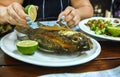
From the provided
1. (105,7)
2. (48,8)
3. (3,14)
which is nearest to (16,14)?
(3,14)

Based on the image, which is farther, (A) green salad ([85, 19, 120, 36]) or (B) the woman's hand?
(A) green salad ([85, 19, 120, 36])

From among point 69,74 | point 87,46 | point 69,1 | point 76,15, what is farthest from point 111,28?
point 69,1

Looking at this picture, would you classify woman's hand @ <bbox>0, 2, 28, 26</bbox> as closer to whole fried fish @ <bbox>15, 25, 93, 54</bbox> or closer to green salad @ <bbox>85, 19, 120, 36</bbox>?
whole fried fish @ <bbox>15, 25, 93, 54</bbox>

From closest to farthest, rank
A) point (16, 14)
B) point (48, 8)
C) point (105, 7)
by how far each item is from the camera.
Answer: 1. point (16, 14)
2. point (48, 8)
3. point (105, 7)

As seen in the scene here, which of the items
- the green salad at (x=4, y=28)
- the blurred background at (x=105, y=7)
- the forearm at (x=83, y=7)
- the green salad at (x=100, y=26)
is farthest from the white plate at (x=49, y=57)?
the blurred background at (x=105, y=7)

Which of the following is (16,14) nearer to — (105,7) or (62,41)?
(62,41)

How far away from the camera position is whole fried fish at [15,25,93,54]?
2.85 feet

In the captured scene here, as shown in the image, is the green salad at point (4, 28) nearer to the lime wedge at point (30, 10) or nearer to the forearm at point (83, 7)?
the lime wedge at point (30, 10)

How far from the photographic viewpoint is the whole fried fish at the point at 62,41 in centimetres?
87

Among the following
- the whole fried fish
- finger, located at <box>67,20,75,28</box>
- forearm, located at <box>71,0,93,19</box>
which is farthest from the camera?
forearm, located at <box>71,0,93,19</box>

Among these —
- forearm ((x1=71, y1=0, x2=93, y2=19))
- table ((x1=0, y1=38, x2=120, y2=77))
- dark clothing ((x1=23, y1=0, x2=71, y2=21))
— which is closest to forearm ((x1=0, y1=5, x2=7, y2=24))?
table ((x1=0, y1=38, x2=120, y2=77))

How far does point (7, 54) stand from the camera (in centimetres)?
87

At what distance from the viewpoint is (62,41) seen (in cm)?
88

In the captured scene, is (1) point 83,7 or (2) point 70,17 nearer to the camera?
(2) point 70,17
